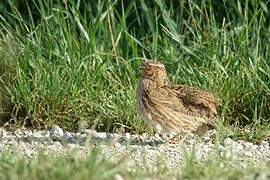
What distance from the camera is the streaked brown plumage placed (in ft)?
28.7

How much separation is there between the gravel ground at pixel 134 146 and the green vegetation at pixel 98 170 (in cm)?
110

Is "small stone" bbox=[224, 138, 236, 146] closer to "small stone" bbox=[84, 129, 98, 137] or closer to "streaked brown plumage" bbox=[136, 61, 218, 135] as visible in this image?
"streaked brown plumage" bbox=[136, 61, 218, 135]

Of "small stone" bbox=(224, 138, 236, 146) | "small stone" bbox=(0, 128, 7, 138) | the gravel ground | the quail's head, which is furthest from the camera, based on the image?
"small stone" bbox=(0, 128, 7, 138)

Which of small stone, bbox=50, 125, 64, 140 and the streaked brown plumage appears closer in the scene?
the streaked brown plumage

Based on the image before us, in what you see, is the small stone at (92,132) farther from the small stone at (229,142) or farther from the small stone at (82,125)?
the small stone at (229,142)

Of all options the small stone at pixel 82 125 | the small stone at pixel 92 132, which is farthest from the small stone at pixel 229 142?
the small stone at pixel 82 125

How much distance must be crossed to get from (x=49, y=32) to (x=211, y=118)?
227 centimetres

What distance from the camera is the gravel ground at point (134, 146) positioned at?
25.9 feet

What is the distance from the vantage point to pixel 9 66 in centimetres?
994

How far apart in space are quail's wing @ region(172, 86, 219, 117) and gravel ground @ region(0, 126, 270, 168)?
0.29 metres

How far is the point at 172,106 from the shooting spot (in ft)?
28.9

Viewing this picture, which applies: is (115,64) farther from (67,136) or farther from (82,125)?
(67,136)

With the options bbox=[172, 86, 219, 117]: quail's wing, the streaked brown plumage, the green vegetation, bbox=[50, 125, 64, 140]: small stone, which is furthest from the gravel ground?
the green vegetation

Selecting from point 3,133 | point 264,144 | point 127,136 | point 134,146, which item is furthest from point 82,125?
point 264,144
